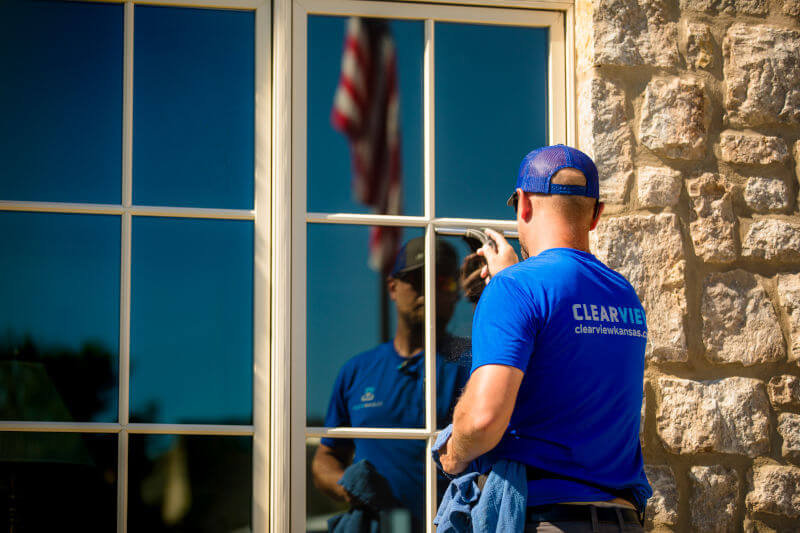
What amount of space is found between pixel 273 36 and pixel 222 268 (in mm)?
882

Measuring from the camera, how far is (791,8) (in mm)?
3271

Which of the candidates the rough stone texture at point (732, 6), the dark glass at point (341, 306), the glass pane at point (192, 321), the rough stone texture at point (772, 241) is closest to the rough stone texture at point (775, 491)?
the rough stone texture at point (772, 241)

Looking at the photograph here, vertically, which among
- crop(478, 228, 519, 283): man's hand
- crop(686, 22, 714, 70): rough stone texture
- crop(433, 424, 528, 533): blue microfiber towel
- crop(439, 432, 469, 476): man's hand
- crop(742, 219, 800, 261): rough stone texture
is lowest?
crop(433, 424, 528, 533): blue microfiber towel

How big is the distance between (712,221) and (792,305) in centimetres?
42

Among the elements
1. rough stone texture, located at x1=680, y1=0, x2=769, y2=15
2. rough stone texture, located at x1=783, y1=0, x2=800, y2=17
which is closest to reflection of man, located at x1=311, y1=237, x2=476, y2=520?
rough stone texture, located at x1=680, y1=0, x2=769, y2=15

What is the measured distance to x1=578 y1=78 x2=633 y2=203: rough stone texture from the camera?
122 inches

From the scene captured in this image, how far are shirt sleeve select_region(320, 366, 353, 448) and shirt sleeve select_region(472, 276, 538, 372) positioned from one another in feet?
3.48

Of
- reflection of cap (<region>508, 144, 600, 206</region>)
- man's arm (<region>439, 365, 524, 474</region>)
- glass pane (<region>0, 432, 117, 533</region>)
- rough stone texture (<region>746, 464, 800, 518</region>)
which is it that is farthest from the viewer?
rough stone texture (<region>746, 464, 800, 518</region>)

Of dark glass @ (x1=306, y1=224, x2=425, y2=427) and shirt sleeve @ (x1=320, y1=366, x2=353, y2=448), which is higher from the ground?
dark glass @ (x1=306, y1=224, x2=425, y2=427)

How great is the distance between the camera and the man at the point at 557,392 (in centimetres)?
202

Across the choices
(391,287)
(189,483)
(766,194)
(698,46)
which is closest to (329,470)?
(189,483)

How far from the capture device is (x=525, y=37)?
335cm

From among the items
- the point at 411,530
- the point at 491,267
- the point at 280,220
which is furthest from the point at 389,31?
the point at 411,530

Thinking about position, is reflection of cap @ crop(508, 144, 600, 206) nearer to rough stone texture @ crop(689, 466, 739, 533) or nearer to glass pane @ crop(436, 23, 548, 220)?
glass pane @ crop(436, 23, 548, 220)
